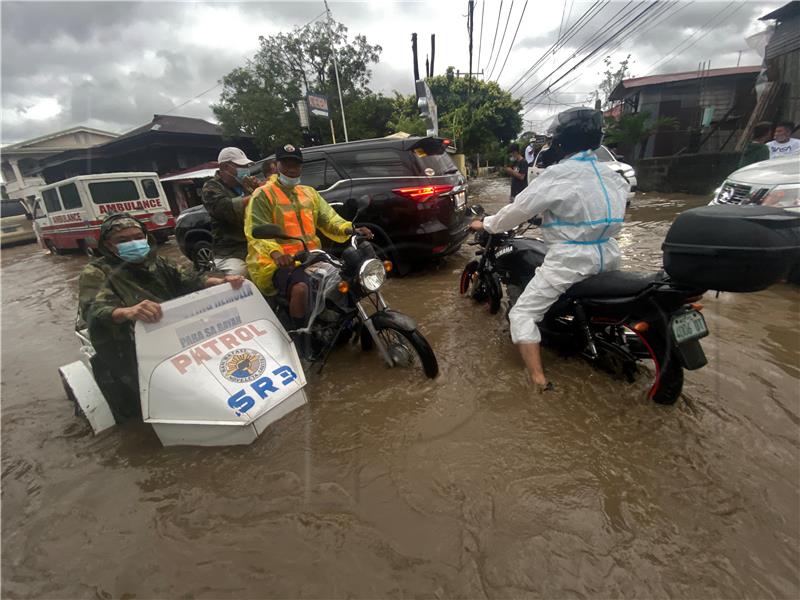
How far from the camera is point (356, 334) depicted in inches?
137

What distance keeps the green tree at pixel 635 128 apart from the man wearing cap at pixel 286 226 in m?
15.2

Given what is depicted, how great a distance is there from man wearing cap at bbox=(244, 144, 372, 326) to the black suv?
48.1 inches

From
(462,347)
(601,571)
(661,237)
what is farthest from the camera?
(661,237)

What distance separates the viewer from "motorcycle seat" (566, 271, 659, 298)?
2.10 m

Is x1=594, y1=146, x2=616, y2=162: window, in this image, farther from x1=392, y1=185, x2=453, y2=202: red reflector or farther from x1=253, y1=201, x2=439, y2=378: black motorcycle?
x1=253, y1=201, x2=439, y2=378: black motorcycle

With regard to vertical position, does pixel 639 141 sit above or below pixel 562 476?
above

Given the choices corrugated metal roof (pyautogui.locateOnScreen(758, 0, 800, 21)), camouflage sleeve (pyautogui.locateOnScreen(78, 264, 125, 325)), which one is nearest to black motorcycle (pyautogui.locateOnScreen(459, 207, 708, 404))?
camouflage sleeve (pyautogui.locateOnScreen(78, 264, 125, 325))

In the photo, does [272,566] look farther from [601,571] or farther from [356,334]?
[356,334]

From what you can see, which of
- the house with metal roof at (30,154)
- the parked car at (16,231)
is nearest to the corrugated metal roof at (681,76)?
the parked car at (16,231)

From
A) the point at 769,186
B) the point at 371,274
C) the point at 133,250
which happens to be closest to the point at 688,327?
the point at 371,274

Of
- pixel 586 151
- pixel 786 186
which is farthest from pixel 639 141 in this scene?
pixel 586 151

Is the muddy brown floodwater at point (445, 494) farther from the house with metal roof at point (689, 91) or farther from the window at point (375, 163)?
the house with metal roof at point (689, 91)

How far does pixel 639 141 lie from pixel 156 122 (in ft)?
88.7

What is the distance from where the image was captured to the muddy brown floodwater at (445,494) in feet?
4.88
